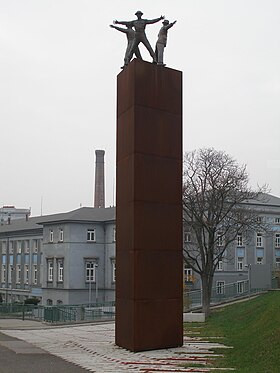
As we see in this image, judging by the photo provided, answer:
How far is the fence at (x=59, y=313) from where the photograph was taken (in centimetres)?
4241

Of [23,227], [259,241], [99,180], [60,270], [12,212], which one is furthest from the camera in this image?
[12,212]

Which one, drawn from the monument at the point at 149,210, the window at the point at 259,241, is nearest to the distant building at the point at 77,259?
the window at the point at 259,241

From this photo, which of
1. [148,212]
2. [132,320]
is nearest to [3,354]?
[132,320]

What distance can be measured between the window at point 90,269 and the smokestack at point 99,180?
16.7 meters

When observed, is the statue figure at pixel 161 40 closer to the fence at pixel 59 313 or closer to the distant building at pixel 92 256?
the fence at pixel 59 313

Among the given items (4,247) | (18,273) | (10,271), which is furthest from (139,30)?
(4,247)

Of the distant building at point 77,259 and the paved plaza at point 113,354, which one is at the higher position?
the distant building at point 77,259

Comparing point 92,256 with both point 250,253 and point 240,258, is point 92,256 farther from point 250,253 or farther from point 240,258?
point 250,253

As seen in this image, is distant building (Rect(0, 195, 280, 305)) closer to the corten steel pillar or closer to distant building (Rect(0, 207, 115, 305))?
distant building (Rect(0, 207, 115, 305))

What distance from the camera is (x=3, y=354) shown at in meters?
21.3

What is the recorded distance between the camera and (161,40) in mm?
21672

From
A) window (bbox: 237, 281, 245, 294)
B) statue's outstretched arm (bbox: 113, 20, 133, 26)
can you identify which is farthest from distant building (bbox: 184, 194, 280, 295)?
statue's outstretched arm (bbox: 113, 20, 133, 26)

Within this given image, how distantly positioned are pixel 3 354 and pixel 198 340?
6.72 m

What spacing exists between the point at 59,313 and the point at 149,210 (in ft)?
79.3
